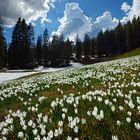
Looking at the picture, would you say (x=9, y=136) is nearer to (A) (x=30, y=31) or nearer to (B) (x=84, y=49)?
(A) (x=30, y=31)

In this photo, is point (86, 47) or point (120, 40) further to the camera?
point (86, 47)

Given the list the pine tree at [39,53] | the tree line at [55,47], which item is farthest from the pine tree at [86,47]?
the pine tree at [39,53]

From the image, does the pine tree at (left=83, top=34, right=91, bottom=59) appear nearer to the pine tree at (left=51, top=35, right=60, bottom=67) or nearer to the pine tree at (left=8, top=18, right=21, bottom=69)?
the pine tree at (left=51, top=35, right=60, bottom=67)

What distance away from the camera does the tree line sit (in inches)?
4176

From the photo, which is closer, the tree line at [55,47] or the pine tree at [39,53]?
the tree line at [55,47]

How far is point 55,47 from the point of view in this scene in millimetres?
144000

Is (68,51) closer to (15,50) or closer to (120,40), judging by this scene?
(120,40)

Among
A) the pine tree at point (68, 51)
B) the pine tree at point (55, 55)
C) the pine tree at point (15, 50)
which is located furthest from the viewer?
the pine tree at point (68, 51)

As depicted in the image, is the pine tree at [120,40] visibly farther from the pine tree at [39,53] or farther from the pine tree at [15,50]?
the pine tree at [15,50]

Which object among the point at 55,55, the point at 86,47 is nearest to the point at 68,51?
the point at 55,55

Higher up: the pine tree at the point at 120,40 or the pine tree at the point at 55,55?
the pine tree at the point at 120,40

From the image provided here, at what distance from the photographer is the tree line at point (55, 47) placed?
106m

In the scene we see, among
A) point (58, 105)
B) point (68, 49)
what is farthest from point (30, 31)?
point (58, 105)

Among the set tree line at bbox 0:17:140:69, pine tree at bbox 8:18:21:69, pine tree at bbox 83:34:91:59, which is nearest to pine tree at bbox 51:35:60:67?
tree line at bbox 0:17:140:69
